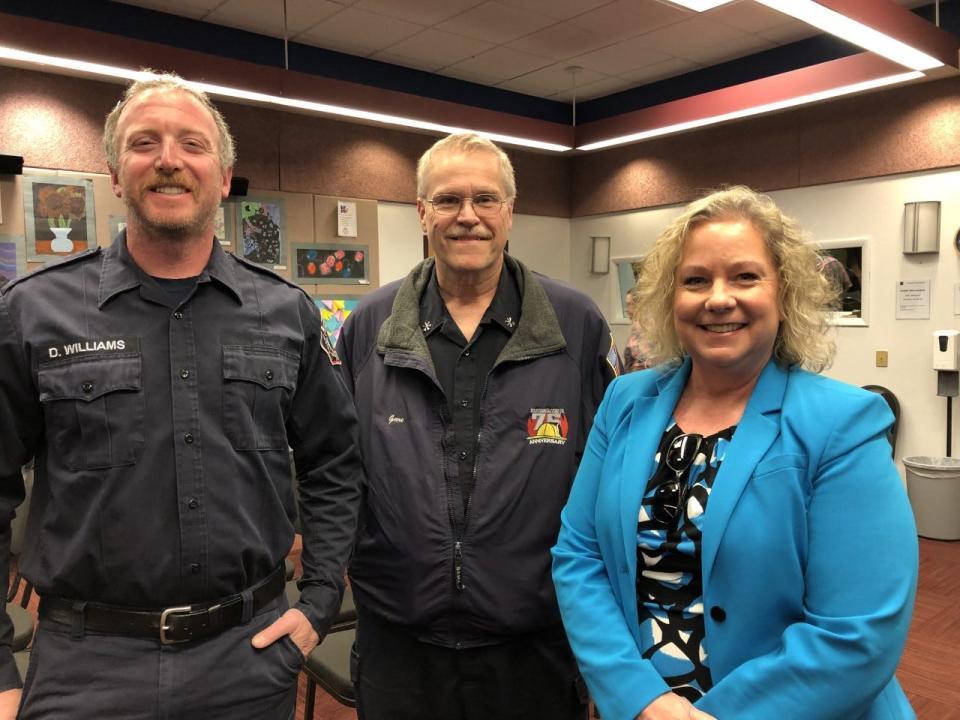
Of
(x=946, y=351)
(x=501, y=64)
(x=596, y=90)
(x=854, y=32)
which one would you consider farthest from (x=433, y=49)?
(x=946, y=351)

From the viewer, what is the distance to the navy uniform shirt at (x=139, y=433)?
53.7 inches

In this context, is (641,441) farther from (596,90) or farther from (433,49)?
(596,90)

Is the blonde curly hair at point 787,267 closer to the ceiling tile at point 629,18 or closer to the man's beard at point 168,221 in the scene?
the man's beard at point 168,221

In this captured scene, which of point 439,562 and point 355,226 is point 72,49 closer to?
point 355,226

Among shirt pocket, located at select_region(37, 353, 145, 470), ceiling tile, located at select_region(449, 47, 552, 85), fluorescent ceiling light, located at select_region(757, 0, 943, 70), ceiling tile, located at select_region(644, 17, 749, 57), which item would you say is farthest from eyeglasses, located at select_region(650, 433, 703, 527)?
ceiling tile, located at select_region(449, 47, 552, 85)

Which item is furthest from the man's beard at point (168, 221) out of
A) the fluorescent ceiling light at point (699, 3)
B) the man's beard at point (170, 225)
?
the fluorescent ceiling light at point (699, 3)

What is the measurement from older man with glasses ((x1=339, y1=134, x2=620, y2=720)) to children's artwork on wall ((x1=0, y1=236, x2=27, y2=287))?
163 inches

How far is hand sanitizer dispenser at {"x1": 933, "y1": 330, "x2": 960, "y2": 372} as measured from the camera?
524cm

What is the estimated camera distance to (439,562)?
1.70 m

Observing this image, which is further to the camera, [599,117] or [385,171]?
[599,117]

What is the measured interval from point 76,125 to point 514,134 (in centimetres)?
313

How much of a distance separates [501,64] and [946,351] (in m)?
4.16

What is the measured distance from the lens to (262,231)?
5.94 m

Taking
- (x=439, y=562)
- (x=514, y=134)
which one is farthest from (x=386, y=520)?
(x=514, y=134)
